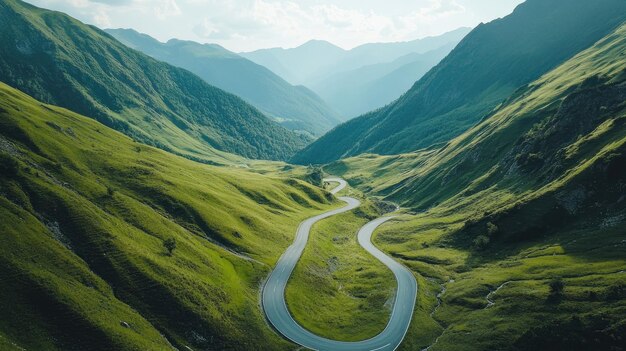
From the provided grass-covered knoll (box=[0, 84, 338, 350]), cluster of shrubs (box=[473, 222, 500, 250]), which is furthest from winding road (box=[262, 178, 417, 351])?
cluster of shrubs (box=[473, 222, 500, 250])

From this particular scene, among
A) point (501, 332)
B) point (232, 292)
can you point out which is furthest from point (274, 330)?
point (501, 332)

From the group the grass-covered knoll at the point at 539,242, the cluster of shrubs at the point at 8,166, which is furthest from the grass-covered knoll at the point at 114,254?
the grass-covered knoll at the point at 539,242

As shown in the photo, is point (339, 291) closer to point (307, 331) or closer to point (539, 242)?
point (307, 331)

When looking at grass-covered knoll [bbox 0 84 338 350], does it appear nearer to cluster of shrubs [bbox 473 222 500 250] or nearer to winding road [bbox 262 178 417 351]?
winding road [bbox 262 178 417 351]

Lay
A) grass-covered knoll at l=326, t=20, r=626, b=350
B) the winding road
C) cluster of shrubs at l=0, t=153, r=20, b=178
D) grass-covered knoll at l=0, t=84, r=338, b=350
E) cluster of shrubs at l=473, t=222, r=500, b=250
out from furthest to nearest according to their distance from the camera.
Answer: cluster of shrubs at l=473, t=222, r=500, b=250, cluster of shrubs at l=0, t=153, r=20, b=178, the winding road, grass-covered knoll at l=326, t=20, r=626, b=350, grass-covered knoll at l=0, t=84, r=338, b=350

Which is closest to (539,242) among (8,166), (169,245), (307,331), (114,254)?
(307,331)
